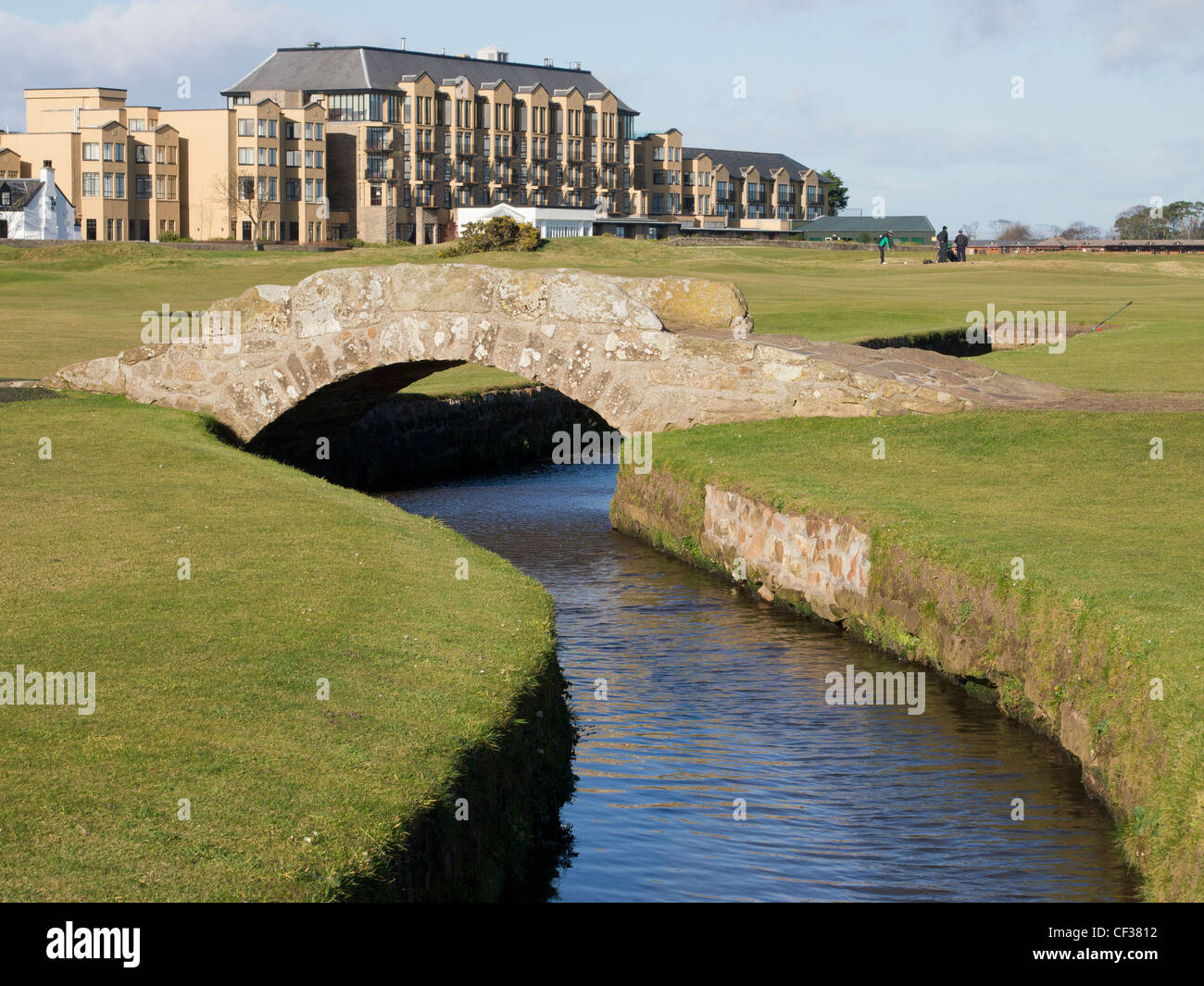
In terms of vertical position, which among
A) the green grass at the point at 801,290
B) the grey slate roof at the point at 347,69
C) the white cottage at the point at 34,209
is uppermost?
the grey slate roof at the point at 347,69

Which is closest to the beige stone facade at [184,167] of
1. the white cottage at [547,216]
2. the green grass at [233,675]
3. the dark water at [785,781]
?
the white cottage at [547,216]

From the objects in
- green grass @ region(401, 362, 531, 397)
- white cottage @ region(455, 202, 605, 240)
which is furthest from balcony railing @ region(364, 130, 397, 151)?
green grass @ region(401, 362, 531, 397)

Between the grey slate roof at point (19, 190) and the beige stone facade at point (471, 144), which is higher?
the beige stone facade at point (471, 144)

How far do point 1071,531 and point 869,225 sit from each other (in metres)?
147

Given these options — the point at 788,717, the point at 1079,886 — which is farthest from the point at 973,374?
the point at 1079,886

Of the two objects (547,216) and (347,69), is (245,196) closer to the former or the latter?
(347,69)

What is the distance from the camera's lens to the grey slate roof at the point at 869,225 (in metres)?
153

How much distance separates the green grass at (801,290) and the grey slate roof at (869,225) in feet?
185

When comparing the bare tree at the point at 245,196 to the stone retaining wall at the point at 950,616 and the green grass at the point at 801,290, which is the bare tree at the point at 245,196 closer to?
the green grass at the point at 801,290

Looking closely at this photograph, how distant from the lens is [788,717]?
491 inches

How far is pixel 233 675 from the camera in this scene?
29.6ft

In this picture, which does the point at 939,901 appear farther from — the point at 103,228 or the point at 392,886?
the point at 103,228

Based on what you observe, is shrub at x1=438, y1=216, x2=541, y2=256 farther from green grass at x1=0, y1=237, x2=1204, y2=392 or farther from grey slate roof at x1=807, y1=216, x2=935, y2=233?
grey slate roof at x1=807, y1=216, x2=935, y2=233

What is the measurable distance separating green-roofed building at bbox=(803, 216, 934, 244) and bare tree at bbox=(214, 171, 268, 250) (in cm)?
5644
